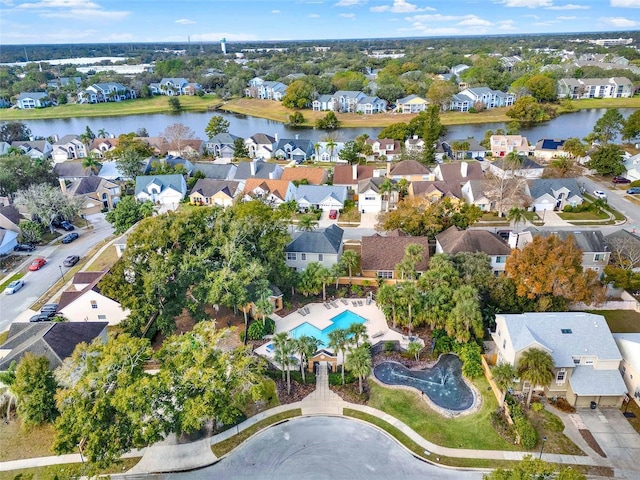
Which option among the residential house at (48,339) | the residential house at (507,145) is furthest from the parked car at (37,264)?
the residential house at (507,145)

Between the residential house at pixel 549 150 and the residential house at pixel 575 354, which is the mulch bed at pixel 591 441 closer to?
the residential house at pixel 575 354

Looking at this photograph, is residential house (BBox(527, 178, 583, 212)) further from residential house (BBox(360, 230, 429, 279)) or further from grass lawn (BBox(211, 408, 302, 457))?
grass lawn (BBox(211, 408, 302, 457))

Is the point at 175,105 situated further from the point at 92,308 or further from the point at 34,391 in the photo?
the point at 34,391

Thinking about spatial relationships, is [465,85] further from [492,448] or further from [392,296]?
[492,448]

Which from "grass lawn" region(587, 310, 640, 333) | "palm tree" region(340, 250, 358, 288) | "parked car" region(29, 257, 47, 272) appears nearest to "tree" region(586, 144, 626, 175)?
"grass lawn" region(587, 310, 640, 333)

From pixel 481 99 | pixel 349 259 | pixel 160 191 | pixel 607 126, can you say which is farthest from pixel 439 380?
pixel 481 99
